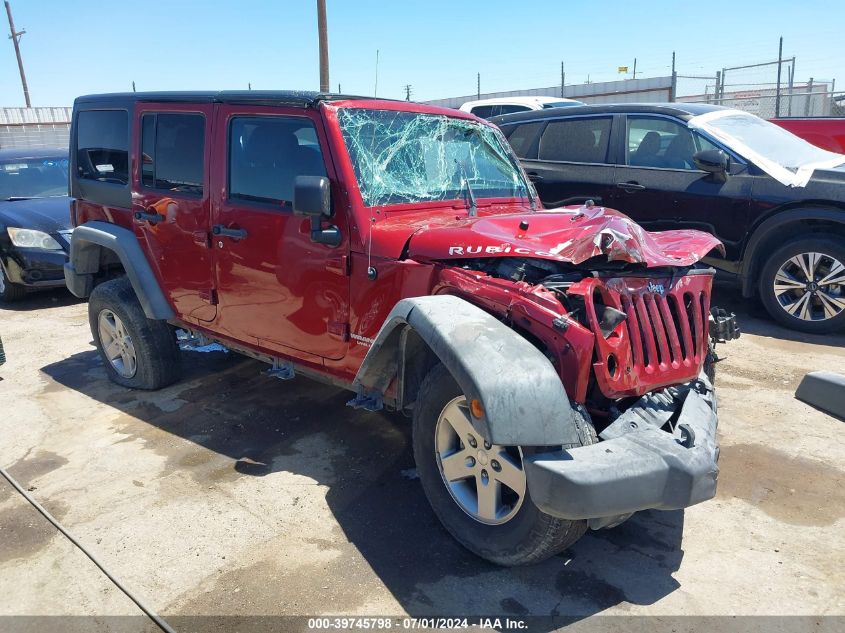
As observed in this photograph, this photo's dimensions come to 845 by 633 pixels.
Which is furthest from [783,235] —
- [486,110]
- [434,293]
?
[486,110]

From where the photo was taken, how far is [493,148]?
438 centimetres

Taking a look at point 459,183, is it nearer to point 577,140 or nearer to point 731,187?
point 731,187

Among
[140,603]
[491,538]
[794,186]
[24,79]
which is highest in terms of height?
[24,79]

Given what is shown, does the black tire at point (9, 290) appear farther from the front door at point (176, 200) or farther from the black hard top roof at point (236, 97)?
the front door at point (176, 200)

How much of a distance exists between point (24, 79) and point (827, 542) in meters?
45.9

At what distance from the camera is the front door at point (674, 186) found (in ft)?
20.0

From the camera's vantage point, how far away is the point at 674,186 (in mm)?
6332

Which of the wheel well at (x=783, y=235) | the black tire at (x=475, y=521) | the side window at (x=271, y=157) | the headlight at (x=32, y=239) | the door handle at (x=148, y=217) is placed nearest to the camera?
the black tire at (x=475, y=521)

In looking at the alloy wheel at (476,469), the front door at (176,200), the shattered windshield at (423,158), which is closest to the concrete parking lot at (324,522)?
the alloy wheel at (476,469)

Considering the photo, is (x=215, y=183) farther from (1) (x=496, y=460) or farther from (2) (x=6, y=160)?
(2) (x=6, y=160)

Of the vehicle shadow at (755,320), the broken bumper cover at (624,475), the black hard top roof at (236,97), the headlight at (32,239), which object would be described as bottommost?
the vehicle shadow at (755,320)

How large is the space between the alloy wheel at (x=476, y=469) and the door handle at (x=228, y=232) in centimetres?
176

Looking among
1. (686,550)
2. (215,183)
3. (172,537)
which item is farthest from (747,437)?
(215,183)

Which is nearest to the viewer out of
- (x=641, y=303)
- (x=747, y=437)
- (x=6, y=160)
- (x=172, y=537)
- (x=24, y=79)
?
(x=641, y=303)
